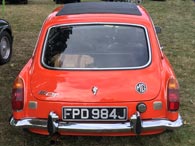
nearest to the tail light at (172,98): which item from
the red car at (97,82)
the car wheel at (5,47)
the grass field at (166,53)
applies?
the red car at (97,82)

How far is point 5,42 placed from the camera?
25.2ft

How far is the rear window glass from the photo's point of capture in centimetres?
426

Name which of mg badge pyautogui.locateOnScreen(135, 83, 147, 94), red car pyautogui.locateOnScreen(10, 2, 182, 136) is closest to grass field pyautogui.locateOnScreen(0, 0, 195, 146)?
red car pyautogui.locateOnScreen(10, 2, 182, 136)

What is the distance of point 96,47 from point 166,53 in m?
4.46

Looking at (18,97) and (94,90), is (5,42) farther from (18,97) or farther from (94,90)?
(94,90)

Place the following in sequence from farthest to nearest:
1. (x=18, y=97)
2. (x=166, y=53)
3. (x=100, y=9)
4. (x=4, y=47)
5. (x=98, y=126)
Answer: (x=166, y=53) → (x=4, y=47) → (x=100, y=9) → (x=18, y=97) → (x=98, y=126)

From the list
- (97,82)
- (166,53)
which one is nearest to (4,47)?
(166,53)

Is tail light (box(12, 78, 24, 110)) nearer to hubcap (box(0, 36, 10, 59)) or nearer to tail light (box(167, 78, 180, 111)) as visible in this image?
tail light (box(167, 78, 180, 111))

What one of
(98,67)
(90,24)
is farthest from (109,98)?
(90,24)

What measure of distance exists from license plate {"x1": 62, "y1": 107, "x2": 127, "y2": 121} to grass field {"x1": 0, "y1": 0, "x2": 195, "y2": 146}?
76 cm

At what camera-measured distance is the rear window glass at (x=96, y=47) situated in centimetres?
426

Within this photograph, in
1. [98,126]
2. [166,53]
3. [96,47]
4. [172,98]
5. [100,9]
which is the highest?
[100,9]

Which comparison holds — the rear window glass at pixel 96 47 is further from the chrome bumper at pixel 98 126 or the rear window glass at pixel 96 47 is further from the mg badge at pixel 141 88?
the chrome bumper at pixel 98 126

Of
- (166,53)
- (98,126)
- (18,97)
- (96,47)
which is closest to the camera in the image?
(98,126)
